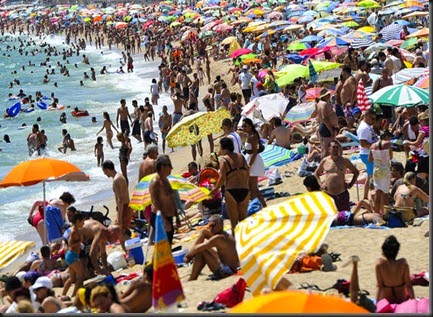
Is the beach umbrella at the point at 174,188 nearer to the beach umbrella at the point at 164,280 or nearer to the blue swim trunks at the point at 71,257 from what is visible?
the blue swim trunks at the point at 71,257

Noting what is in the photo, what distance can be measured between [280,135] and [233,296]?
706 cm

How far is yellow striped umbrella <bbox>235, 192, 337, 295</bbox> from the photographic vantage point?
20.5ft

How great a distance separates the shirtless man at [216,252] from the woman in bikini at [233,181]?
2.53ft

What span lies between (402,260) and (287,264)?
105 cm

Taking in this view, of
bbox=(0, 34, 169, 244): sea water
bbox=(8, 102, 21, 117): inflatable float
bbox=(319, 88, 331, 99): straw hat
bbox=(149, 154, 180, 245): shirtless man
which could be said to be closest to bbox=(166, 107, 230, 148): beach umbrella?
bbox=(319, 88, 331, 99): straw hat

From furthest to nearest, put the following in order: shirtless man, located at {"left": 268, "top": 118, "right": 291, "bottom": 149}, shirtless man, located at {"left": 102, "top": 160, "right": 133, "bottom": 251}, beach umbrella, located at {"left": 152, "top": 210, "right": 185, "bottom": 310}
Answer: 1. shirtless man, located at {"left": 268, "top": 118, "right": 291, "bottom": 149}
2. shirtless man, located at {"left": 102, "top": 160, "right": 133, "bottom": 251}
3. beach umbrella, located at {"left": 152, "top": 210, "right": 185, "bottom": 310}

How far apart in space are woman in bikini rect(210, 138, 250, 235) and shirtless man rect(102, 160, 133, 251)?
1381 mm

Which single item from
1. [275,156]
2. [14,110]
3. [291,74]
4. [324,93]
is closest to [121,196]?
[275,156]

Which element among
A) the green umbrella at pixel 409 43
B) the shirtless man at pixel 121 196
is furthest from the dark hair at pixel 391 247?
the green umbrella at pixel 409 43

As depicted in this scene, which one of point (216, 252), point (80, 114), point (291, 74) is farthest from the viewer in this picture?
point (80, 114)

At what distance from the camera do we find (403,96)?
11680mm

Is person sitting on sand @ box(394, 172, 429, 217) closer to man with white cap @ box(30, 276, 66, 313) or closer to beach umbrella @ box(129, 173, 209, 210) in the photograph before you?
beach umbrella @ box(129, 173, 209, 210)

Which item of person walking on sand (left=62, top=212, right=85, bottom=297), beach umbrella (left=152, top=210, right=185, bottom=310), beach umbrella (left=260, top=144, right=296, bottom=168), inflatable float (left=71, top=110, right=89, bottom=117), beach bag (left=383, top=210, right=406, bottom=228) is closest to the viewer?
beach umbrella (left=152, top=210, right=185, bottom=310)

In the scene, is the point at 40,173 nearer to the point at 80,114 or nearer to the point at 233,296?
the point at 233,296
